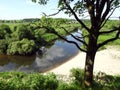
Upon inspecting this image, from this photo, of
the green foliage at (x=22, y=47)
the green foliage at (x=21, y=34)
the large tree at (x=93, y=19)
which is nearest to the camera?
the large tree at (x=93, y=19)

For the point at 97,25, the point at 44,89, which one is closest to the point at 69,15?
the point at 97,25

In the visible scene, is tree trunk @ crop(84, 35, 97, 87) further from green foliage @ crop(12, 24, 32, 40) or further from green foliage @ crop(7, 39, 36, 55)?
green foliage @ crop(12, 24, 32, 40)

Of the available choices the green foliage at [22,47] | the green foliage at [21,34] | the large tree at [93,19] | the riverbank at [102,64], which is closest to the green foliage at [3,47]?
the green foliage at [22,47]

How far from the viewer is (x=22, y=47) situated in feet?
190

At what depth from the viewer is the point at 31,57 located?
5556 centimetres

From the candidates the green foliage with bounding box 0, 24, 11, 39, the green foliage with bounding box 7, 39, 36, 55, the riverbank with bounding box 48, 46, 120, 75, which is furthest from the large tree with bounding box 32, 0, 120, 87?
the green foliage with bounding box 0, 24, 11, 39

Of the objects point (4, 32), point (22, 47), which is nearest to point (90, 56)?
point (22, 47)

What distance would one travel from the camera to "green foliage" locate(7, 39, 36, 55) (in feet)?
188

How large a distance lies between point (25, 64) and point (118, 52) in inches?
835

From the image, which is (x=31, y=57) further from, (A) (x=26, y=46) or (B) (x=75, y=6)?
(B) (x=75, y=6)

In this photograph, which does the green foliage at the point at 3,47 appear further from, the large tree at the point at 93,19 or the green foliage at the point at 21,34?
the large tree at the point at 93,19

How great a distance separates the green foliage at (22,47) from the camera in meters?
57.4

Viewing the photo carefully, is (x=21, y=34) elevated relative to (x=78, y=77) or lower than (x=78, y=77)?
lower

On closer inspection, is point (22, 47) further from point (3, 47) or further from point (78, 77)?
point (78, 77)
